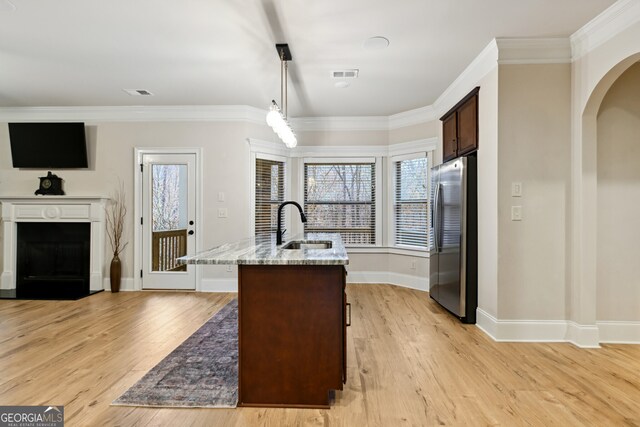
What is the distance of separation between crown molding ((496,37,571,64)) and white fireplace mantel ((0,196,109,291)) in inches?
205

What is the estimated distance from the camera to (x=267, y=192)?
198 inches

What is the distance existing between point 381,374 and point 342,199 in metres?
3.26

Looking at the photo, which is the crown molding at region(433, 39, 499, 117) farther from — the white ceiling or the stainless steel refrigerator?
the stainless steel refrigerator

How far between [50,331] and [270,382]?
2570 millimetres

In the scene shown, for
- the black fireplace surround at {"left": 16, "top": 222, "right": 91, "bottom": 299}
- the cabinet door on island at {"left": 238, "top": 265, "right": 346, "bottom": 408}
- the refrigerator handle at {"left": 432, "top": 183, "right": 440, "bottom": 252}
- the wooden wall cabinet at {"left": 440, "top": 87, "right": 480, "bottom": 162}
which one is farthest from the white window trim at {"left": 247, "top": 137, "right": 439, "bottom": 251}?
the cabinet door on island at {"left": 238, "top": 265, "right": 346, "bottom": 408}

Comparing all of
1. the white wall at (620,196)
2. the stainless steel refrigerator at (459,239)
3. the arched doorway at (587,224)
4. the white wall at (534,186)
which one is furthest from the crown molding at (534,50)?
the stainless steel refrigerator at (459,239)

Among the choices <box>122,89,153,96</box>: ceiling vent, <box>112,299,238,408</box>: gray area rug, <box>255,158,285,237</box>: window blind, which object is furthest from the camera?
<box>255,158,285,237</box>: window blind

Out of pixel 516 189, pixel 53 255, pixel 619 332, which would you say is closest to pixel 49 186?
pixel 53 255

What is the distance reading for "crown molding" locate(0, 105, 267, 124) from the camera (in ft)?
15.4

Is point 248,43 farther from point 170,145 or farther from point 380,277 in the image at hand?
point 380,277

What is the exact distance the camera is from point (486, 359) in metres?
2.55

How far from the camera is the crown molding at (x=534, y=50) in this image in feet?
9.48

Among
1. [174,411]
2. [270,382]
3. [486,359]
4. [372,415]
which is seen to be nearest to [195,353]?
[174,411]

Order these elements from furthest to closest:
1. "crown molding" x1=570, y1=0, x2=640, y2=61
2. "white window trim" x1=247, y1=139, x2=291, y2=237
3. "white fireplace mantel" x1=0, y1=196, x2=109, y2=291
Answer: "white window trim" x1=247, y1=139, x2=291, y2=237 → "white fireplace mantel" x1=0, y1=196, x2=109, y2=291 → "crown molding" x1=570, y1=0, x2=640, y2=61
